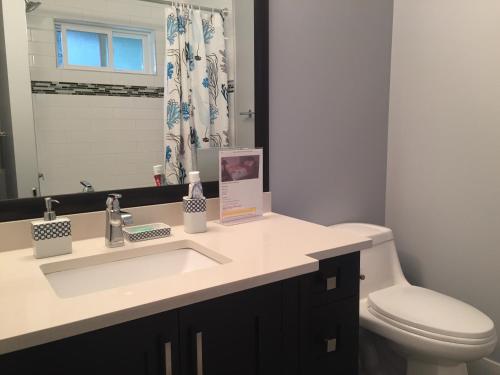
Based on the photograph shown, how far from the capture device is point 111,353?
0.79 metres

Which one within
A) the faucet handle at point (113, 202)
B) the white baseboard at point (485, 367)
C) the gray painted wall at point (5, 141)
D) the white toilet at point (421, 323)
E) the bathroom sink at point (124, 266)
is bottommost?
the white baseboard at point (485, 367)

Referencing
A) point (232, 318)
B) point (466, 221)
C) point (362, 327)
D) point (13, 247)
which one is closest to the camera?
point (232, 318)

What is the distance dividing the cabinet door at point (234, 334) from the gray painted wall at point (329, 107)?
2.34ft

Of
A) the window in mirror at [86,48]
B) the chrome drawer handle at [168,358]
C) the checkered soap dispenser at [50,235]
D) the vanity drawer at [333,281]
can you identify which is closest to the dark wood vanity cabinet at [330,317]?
the vanity drawer at [333,281]

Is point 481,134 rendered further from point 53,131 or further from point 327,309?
point 53,131

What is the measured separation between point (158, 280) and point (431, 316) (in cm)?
105

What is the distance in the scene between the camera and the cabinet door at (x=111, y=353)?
71 cm

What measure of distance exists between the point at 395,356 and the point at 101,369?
4.68 feet

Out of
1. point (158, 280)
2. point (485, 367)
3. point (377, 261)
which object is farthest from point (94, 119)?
point (485, 367)

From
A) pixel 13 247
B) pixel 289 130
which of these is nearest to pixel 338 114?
pixel 289 130

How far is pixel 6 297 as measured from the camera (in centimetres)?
82

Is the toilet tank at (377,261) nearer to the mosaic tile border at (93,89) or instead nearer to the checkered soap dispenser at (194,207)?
the checkered soap dispenser at (194,207)

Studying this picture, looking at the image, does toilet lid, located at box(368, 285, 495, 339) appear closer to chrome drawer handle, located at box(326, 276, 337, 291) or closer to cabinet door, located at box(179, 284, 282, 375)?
chrome drawer handle, located at box(326, 276, 337, 291)

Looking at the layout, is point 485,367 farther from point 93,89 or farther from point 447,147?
point 93,89
